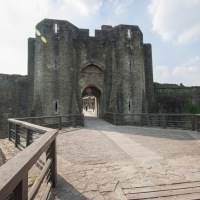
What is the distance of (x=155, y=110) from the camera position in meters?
22.1

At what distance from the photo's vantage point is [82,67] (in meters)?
19.8

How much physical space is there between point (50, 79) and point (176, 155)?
14121 millimetres

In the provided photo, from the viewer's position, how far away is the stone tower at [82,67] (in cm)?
1778

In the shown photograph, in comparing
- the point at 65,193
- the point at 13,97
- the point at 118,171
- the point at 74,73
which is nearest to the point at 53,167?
the point at 65,193

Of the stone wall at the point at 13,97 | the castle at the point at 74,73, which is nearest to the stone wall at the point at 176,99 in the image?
the castle at the point at 74,73

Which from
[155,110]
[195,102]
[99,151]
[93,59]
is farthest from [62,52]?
[195,102]

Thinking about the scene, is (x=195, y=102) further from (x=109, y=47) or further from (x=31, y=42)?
(x=31, y=42)

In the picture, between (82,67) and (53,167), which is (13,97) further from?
(53,167)

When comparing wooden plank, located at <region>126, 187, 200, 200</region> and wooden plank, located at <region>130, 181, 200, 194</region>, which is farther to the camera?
wooden plank, located at <region>130, 181, 200, 194</region>

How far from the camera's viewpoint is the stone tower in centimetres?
1778

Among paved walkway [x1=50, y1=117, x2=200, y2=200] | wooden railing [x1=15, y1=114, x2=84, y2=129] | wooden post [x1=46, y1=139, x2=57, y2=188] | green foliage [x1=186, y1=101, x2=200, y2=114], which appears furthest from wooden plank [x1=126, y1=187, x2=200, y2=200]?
green foliage [x1=186, y1=101, x2=200, y2=114]

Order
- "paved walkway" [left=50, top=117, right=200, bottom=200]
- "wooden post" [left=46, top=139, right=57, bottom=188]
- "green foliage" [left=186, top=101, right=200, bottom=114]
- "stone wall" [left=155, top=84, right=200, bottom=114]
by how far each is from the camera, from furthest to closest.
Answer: "stone wall" [left=155, top=84, right=200, bottom=114] → "green foliage" [left=186, top=101, right=200, bottom=114] → "wooden post" [left=46, top=139, right=57, bottom=188] → "paved walkway" [left=50, top=117, right=200, bottom=200]

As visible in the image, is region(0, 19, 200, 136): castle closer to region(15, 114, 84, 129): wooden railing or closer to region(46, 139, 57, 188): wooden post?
region(15, 114, 84, 129): wooden railing

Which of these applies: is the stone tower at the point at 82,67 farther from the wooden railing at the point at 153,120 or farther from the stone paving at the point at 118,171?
the stone paving at the point at 118,171
